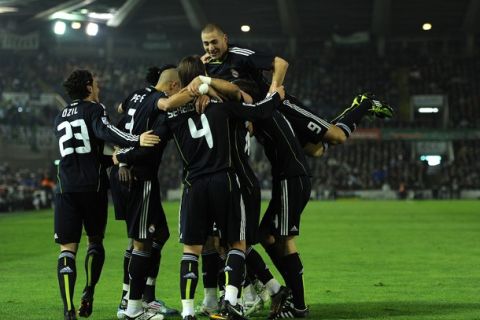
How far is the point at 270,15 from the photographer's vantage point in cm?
6078

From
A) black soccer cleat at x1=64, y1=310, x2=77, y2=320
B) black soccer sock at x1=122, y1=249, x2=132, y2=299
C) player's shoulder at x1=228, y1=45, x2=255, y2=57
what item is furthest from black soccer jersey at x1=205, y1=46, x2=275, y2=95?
black soccer cleat at x1=64, y1=310, x2=77, y2=320

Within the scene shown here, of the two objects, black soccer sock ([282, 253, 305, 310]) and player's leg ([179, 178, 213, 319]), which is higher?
player's leg ([179, 178, 213, 319])

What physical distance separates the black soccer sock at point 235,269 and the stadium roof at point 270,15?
1785 inches

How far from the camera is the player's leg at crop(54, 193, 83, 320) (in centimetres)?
862

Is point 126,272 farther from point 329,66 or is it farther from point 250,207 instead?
point 329,66

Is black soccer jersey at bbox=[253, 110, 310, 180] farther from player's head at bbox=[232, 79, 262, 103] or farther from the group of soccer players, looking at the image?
player's head at bbox=[232, 79, 262, 103]

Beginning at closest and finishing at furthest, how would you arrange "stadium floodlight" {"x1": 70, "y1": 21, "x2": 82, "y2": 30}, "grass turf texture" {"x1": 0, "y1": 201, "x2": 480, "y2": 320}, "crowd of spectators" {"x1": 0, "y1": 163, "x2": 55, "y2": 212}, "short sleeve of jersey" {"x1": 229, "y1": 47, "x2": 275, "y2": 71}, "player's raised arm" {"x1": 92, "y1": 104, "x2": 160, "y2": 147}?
"player's raised arm" {"x1": 92, "y1": 104, "x2": 160, "y2": 147}
"short sleeve of jersey" {"x1": 229, "y1": 47, "x2": 275, "y2": 71}
"grass turf texture" {"x1": 0, "y1": 201, "x2": 480, "y2": 320}
"crowd of spectators" {"x1": 0, "y1": 163, "x2": 55, "y2": 212}
"stadium floodlight" {"x1": 70, "y1": 21, "x2": 82, "y2": 30}

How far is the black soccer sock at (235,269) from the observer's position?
8102mm

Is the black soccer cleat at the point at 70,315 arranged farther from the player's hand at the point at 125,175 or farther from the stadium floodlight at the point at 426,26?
the stadium floodlight at the point at 426,26

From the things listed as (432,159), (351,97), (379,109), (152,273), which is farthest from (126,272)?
(351,97)

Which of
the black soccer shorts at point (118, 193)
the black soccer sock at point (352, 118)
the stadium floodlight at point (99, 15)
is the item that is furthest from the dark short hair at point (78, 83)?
the stadium floodlight at point (99, 15)

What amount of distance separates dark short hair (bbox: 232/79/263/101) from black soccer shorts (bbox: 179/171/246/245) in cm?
108

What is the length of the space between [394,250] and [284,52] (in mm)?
50993

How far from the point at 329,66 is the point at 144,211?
5749 cm
